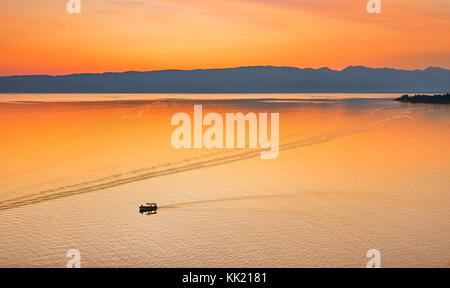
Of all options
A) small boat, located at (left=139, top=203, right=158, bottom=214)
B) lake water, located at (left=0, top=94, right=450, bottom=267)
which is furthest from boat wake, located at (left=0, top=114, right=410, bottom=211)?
small boat, located at (left=139, top=203, right=158, bottom=214)

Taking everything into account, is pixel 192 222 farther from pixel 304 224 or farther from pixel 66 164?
pixel 66 164

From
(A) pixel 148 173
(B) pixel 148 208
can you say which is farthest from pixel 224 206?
(A) pixel 148 173

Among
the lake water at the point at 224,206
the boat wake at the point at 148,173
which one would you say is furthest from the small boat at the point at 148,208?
the boat wake at the point at 148,173

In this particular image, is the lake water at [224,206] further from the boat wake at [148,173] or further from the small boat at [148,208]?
the small boat at [148,208]

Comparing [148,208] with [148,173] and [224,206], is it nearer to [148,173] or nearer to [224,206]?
[224,206]

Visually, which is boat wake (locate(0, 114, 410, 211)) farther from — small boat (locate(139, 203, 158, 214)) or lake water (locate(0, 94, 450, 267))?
small boat (locate(139, 203, 158, 214))

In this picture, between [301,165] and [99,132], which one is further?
[99,132]

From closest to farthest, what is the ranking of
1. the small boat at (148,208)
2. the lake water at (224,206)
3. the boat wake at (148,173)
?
the lake water at (224,206) < the small boat at (148,208) < the boat wake at (148,173)

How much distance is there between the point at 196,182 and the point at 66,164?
10.5 m

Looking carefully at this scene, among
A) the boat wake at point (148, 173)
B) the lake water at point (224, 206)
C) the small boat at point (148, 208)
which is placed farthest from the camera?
the boat wake at point (148, 173)

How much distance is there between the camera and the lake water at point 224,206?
1446cm

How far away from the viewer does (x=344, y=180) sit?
24.5 m

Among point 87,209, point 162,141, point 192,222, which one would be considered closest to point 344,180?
point 192,222

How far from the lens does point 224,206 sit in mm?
19594
